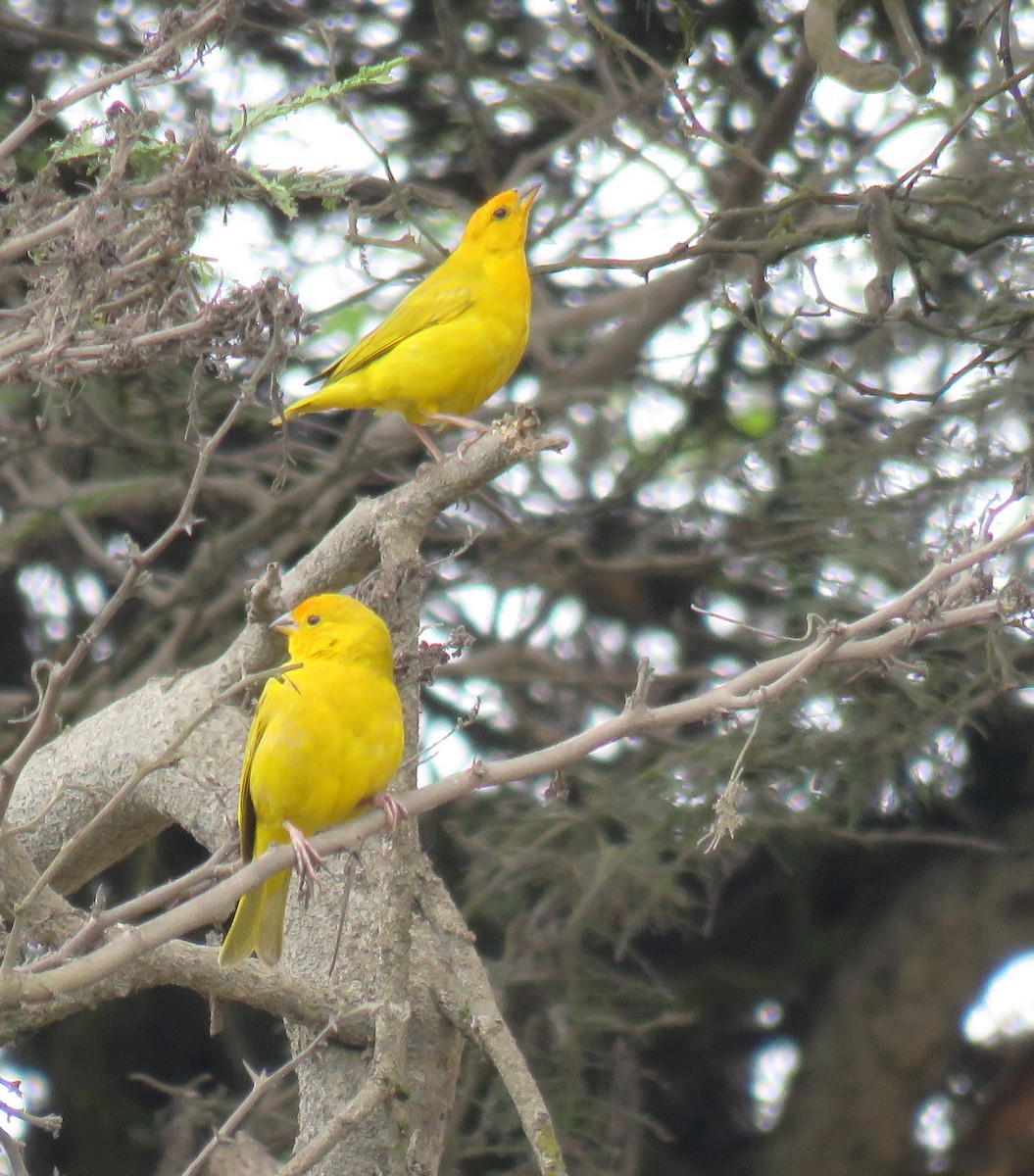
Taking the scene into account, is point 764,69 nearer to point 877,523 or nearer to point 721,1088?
point 877,523

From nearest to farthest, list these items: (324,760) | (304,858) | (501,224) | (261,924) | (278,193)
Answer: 1. (278,193)
2. (304,858)
3. (324,760)
4. (261,924)
5. (501,224)

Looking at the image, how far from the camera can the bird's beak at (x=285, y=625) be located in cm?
370

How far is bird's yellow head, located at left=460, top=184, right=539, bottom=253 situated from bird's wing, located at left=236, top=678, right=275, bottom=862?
73.2 inches

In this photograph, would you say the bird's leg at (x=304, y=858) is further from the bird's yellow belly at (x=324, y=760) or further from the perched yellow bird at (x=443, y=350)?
the perched yellow bird at (x=443, y=350)

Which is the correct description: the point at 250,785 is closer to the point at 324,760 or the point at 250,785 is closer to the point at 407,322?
the point at 324,760

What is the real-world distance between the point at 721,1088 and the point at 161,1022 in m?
2.30

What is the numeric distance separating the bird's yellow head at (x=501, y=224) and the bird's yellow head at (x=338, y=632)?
1701mm

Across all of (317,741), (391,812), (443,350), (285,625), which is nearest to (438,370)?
(443,350)

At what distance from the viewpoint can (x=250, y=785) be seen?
3.57m

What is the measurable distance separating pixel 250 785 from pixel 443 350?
1491 mm

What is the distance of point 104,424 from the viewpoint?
19.2ft

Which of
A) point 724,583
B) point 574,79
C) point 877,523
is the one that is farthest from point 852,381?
point 574,79

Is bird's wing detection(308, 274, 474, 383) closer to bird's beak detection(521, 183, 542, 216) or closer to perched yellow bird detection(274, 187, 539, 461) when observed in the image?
perched yellow bird detection(274, 187, 539, 461)

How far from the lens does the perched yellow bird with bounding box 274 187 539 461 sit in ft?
15.0
